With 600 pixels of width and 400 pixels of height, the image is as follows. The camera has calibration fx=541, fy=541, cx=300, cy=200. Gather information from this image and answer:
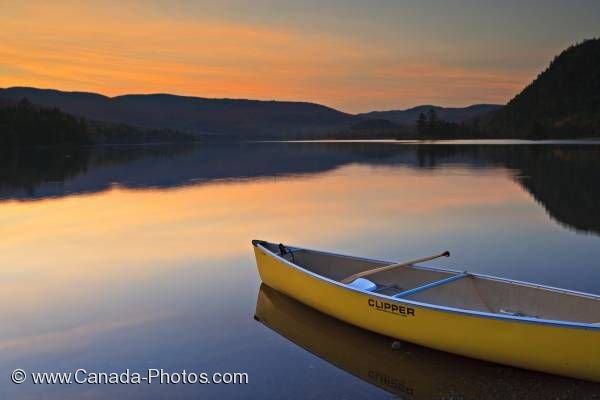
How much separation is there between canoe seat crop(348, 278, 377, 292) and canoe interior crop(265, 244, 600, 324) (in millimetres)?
407

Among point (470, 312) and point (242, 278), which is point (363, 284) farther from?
point (242, 278)

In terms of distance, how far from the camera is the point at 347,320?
31.6 feet

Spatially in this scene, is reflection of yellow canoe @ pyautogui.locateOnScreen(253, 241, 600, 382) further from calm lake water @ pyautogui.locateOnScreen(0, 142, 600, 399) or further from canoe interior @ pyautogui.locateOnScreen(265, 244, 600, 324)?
calm lake water @ pyautogui.locateOnScreen(0, 142, 600, 399)

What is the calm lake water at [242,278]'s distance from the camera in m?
7.81

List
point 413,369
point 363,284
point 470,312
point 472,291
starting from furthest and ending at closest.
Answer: point 363,284
point 472,291
point 413,369
point 470,312

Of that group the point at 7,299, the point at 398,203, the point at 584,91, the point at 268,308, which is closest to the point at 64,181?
the point at 398,203

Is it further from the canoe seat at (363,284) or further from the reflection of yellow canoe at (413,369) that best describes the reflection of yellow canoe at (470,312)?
the reflection of yellow canoe at (413,369)

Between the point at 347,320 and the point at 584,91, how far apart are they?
683 ft

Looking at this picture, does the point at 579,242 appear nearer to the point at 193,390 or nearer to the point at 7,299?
the point at 193,390

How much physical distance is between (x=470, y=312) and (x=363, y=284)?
9.05 ft

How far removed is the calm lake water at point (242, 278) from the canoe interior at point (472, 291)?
1.16m

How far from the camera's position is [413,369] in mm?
8109

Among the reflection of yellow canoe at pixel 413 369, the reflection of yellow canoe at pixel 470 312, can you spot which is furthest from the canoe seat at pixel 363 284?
the reflection of yellow canoe at pixel 413 369

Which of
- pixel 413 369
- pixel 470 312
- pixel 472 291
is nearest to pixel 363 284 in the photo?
pixel 472 291
